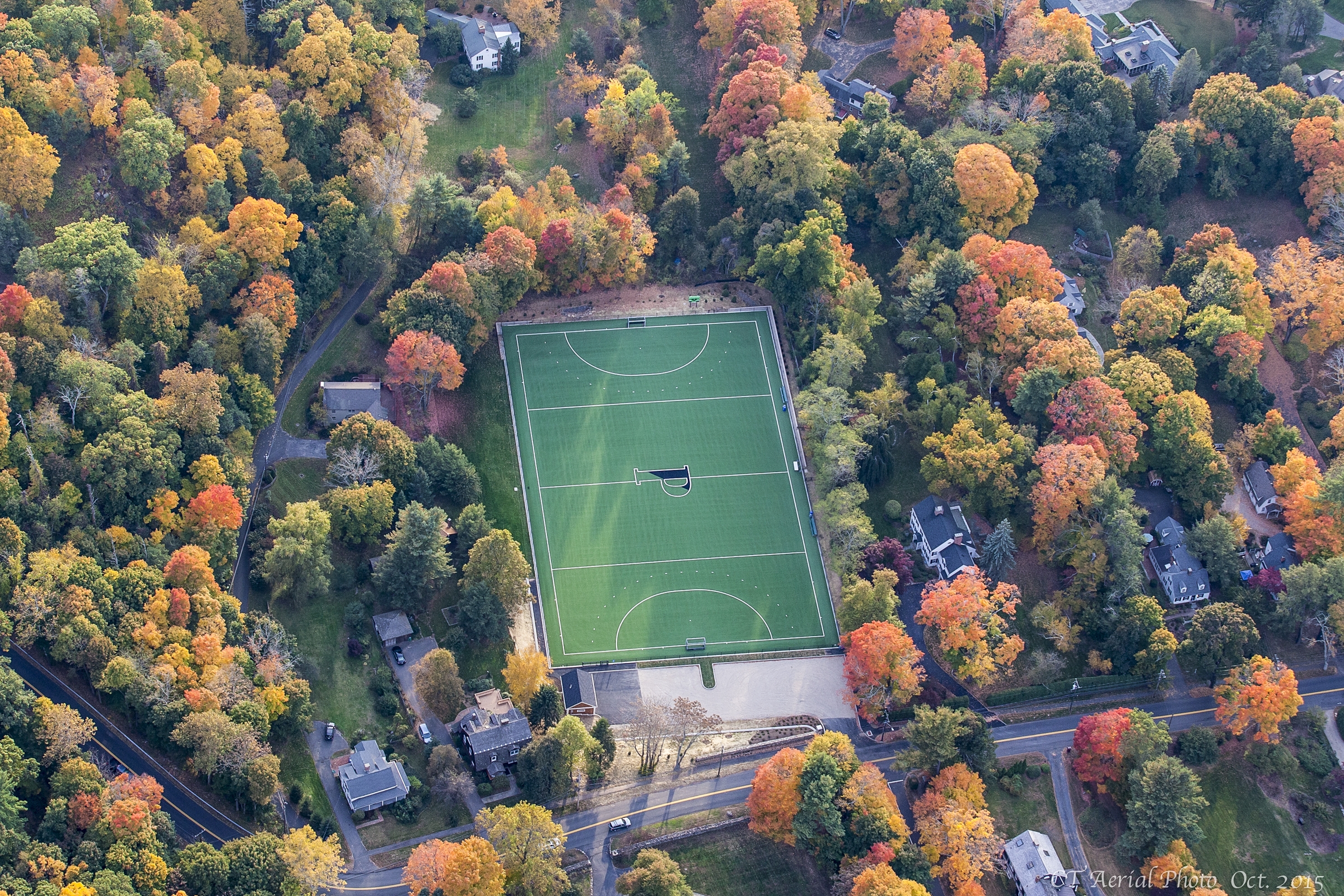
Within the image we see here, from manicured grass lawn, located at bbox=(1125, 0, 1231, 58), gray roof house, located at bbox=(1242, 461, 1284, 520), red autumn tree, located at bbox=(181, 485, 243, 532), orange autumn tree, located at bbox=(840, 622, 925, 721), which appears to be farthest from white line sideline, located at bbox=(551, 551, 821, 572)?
manicured grass lawn, located at bbox=(1125, 0, 1231, 58)

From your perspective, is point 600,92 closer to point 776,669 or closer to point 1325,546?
point 776,669

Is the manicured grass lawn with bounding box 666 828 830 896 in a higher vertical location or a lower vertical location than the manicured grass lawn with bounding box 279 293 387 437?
lower

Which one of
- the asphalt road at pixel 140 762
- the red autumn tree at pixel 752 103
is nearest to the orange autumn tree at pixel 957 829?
the asphalt road at pixel 140 762

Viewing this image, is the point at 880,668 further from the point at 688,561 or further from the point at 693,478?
the point at 693,478

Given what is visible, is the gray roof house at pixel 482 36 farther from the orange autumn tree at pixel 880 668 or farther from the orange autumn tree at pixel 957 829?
the orange autumn tree at pixel 957 829

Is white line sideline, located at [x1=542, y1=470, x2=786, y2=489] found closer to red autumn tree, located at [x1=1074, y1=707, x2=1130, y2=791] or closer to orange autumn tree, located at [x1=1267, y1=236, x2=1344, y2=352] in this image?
red autumn tree, located at [x1=1074, y1=707, x2=1130, y2=791]

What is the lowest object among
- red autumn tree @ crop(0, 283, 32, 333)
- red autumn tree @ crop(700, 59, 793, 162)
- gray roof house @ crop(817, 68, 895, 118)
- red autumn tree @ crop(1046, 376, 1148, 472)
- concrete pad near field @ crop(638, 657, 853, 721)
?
concrete pad near field @ crop(638, 657, 853, 721)
